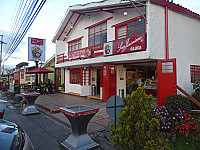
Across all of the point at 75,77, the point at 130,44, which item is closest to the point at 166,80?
the point at 130,44

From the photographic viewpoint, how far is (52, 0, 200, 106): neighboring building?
720cm

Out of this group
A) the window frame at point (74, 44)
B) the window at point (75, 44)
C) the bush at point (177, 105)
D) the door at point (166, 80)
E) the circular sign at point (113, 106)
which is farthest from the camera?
the window at point (75, 44)

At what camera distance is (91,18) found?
1236 centimetres

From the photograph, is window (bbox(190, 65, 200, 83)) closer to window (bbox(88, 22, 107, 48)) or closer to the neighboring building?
the neighboring building

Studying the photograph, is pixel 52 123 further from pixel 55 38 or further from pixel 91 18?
pixel 55 38

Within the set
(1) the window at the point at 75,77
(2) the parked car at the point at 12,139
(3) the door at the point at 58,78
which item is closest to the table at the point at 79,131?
(2) the parked car at the point at 12,139

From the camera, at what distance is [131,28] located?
9023 millimetres

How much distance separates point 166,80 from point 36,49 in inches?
501

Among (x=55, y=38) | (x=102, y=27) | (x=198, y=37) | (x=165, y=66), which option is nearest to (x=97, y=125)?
(x=165, y=66)

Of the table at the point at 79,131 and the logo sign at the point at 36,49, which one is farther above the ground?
the logo sign at the point at 36,49

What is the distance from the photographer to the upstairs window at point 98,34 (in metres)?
11.1

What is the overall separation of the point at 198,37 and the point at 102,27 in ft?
22.6

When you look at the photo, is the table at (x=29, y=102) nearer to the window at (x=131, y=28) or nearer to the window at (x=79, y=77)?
the window at (x=79, y=77)

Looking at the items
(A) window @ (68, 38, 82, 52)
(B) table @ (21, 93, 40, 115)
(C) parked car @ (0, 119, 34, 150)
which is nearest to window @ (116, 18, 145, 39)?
(A) window @ (68, 38, 82, 52)
